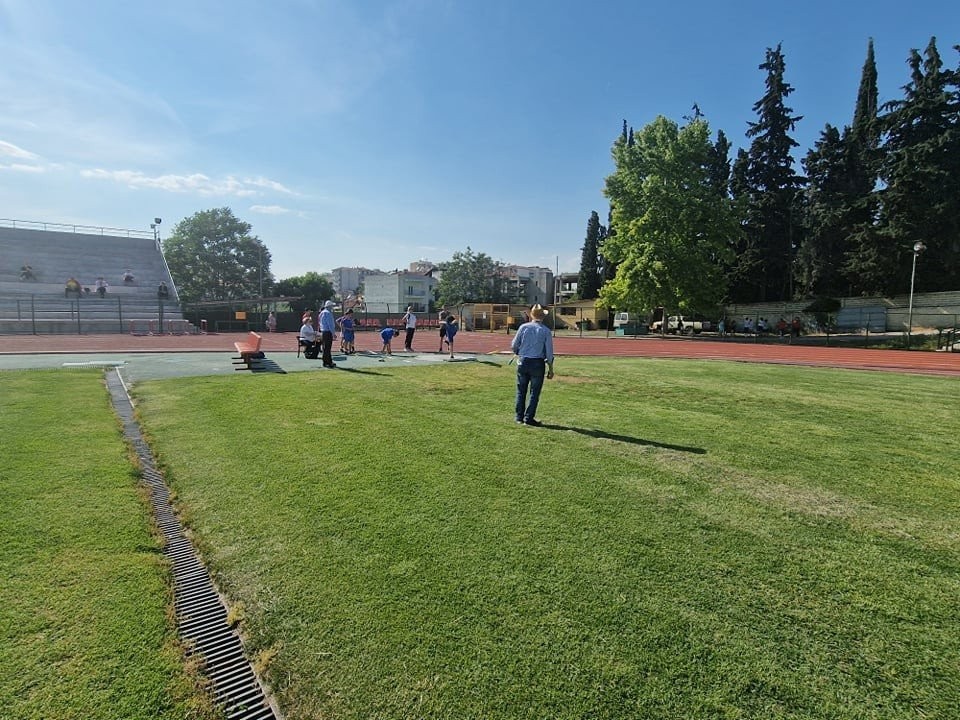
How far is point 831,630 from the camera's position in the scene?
2.62m

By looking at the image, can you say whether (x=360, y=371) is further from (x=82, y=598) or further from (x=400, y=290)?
(x=400, y=290)

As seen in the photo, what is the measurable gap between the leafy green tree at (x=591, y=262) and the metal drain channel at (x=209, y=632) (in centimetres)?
6595

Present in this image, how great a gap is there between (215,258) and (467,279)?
36.7 meters

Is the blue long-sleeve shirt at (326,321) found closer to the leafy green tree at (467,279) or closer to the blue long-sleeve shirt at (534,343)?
the blue long-sleeve shirt at (534,343)

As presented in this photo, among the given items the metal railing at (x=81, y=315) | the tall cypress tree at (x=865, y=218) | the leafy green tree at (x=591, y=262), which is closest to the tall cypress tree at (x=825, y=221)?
the tall cypress tree at (x=865, y=218)

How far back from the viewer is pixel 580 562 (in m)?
3.25

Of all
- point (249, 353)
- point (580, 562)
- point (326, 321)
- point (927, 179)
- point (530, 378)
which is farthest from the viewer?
point (927, 179)

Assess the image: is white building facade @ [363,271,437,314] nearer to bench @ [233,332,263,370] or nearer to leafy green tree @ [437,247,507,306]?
leafy green tree @ [437,247,507,306]

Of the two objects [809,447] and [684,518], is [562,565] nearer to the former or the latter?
[684,518]

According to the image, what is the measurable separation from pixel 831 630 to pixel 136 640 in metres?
3.52

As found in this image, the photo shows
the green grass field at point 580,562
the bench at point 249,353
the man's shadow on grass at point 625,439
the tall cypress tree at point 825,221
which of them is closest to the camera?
the green grass field at point 580,562

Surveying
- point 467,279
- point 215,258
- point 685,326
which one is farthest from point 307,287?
point 685,326

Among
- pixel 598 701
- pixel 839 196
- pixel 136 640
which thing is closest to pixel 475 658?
pixel 598 701

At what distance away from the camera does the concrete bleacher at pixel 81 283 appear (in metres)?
35.4
